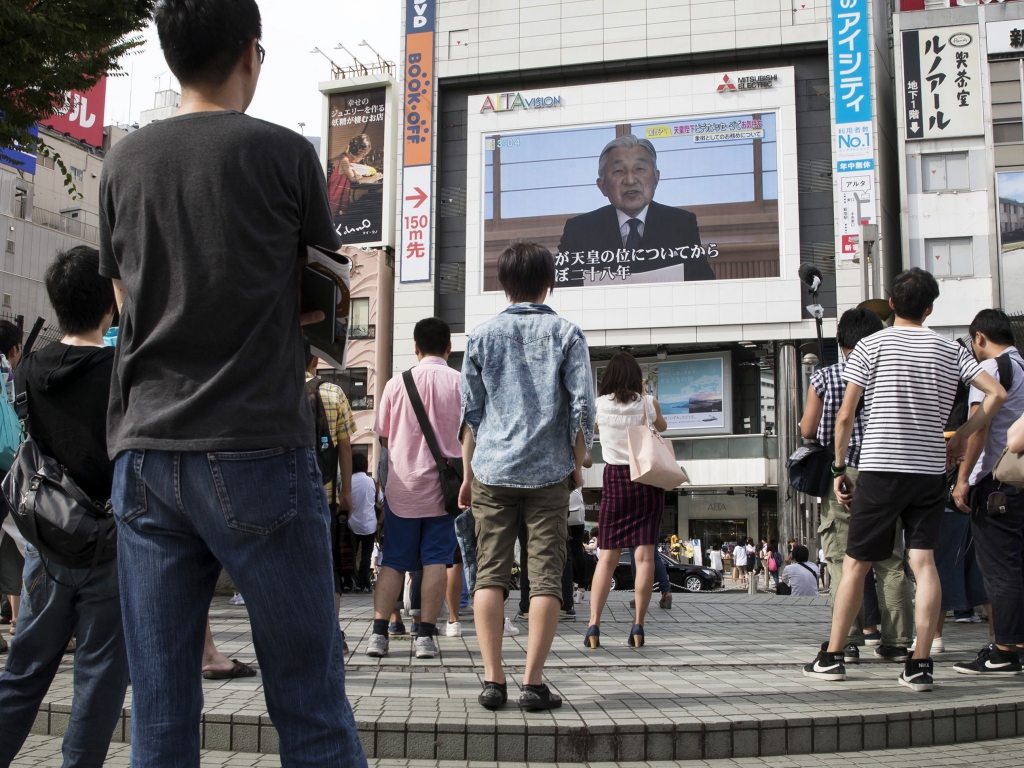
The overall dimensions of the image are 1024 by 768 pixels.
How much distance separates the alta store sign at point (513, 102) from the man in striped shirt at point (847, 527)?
122ft

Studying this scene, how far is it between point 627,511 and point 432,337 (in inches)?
68.2

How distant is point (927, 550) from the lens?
15.5 feet

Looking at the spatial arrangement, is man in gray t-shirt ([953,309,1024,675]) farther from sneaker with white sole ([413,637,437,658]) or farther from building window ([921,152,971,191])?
building window ([921,152,971,191])

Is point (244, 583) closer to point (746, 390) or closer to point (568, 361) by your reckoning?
point (568, 361)

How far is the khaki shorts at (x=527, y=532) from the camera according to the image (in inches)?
166

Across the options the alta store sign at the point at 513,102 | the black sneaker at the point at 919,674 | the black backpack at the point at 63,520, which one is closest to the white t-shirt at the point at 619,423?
the black sneaker at the point at 919,674

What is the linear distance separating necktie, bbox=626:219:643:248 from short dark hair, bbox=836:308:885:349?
3382 centimetres

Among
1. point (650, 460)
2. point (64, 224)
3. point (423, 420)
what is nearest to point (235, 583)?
point (423, 420)

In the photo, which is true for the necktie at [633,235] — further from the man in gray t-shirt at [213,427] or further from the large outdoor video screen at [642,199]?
the man in gray t-shirt at [213,427]

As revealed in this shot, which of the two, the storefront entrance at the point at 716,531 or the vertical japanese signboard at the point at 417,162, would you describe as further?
the vertical japanese signboard at the point at 417,162

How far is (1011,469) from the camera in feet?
17.1

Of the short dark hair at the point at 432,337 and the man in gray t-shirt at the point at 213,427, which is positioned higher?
the short dark hair at the point at 432,337


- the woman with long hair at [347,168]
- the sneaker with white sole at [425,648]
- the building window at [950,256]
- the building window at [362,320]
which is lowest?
the sneaker with white sole at [425,648]

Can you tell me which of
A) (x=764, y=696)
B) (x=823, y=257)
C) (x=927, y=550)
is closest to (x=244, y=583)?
(x=764, y=696)
